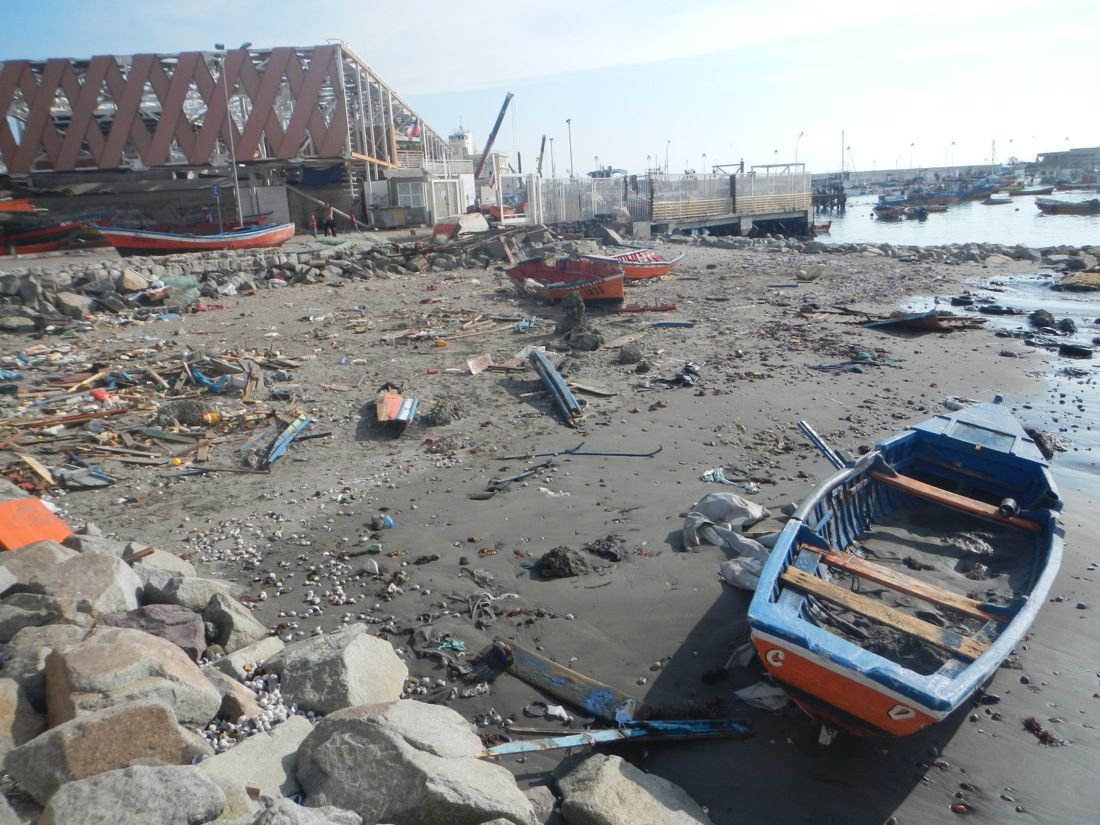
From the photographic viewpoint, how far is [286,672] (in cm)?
471

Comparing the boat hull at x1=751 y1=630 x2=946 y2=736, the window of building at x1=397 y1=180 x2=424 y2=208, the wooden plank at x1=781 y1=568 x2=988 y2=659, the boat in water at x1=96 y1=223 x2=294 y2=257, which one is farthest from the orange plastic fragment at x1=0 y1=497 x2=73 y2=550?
the window of building at x1=397 y1=180 x2=424 y2=208

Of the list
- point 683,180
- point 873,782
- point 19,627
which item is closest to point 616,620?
point 873,782

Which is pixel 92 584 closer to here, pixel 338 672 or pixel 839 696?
pixel 338 672

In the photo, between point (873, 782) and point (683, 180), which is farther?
point (683, 180)

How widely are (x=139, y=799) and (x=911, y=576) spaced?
6.06 metres

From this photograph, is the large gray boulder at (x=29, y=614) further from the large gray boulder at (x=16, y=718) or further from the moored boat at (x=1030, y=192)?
the moored boat at (x=1030, y=192)

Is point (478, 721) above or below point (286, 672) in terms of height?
below

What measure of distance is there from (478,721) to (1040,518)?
17.7 ft

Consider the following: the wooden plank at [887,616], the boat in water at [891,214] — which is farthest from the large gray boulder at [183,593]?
the boat in water at [891,214]

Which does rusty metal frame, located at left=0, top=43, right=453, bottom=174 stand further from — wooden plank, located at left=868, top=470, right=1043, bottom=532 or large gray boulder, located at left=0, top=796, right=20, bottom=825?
large gray boulder, located at left=0, top=796, right=20, bottom=825

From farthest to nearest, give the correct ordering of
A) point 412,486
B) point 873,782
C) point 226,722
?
point 412,486 < point 873,782 < point 226,722

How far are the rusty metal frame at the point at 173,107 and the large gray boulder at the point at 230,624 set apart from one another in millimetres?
33368

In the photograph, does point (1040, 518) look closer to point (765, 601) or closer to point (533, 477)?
point (765, 601)

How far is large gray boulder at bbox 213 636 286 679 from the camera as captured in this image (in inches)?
188
